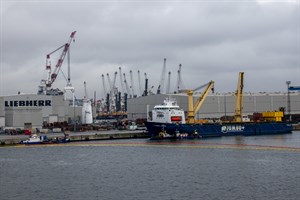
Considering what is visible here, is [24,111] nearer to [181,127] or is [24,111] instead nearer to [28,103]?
[28,103]

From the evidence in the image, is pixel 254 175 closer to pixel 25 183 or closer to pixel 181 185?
pixel 181 185

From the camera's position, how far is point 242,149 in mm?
50469

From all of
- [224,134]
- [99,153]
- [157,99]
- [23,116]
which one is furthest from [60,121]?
[99,153]

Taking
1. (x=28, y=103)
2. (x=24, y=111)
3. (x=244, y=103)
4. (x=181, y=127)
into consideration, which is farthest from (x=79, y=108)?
(x=181, y=127)

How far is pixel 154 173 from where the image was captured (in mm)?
34719

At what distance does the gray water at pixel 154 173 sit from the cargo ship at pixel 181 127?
12137mm

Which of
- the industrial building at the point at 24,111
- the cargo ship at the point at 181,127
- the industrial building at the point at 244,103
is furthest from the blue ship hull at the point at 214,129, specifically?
the industrial building at the point at 24,111

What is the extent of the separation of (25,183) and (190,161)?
1586 cm

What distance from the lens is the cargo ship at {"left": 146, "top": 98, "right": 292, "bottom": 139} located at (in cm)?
6588

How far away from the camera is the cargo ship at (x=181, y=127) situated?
216ft

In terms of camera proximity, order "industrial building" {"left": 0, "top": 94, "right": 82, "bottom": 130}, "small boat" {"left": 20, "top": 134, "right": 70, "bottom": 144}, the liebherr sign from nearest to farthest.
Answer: "small boat" {"left": 20, "top": 134, "right": 70, "bottom": 144}
"industrial building" {"left": 0, "top": 94, "right": 82, "bottom": 130}
the liebherr sign

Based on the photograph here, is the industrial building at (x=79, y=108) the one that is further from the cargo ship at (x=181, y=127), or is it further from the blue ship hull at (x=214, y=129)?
the cargo ship at (x=181, y=127)

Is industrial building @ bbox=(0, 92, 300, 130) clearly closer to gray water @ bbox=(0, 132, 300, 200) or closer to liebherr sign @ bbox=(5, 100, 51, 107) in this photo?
liebherr sign @ bbox=(5, 100, 51, 107)

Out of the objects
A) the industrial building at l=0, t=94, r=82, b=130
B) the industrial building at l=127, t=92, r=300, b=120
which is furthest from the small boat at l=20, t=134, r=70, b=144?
the industrial building at l=127, t=92, r=300, b=120
